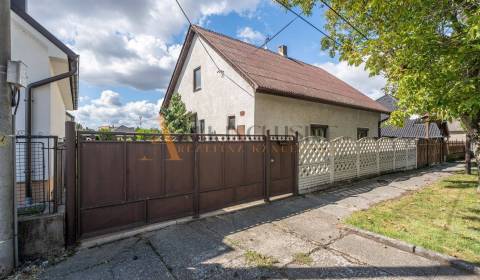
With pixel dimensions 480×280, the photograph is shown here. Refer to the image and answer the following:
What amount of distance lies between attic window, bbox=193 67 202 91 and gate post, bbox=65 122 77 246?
29.9 feet

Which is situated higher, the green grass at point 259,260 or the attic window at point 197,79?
the attic window at point 197,79

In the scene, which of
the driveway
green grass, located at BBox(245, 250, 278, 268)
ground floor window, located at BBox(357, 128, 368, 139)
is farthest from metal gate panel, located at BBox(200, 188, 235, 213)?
ground floor window, located at BBox(357, 128, 368, 139)

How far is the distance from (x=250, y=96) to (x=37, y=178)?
6842mm

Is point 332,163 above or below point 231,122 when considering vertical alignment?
below

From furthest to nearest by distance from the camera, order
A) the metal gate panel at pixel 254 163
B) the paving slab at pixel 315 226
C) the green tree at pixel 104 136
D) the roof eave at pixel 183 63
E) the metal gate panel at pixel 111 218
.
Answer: the roof eave at pixel 183 63, the metal gate panel at pixel 254 163, the paving slab at pixel 315 226, the green tree at pixel 104 136, the metal gate panel at pixel 111 218

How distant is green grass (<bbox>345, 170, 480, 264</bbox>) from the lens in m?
3.77

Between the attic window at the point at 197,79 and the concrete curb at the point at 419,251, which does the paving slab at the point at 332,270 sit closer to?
the concrete curb at the point at 419,251

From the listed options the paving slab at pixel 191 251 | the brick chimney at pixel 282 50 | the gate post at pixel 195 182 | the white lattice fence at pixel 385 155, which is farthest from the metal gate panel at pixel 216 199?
the brick chimney at pixel 282 50

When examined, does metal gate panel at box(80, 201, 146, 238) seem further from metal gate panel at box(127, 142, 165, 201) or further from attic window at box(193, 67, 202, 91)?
attic window at box(193, 67, 202, 91)

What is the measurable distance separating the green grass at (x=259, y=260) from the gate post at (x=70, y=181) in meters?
2.70

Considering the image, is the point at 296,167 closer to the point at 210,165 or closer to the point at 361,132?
the point at 210,165

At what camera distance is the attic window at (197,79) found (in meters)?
12.6

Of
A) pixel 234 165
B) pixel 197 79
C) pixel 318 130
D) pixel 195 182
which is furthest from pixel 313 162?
pixel 197 79

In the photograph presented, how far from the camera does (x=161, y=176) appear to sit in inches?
182
